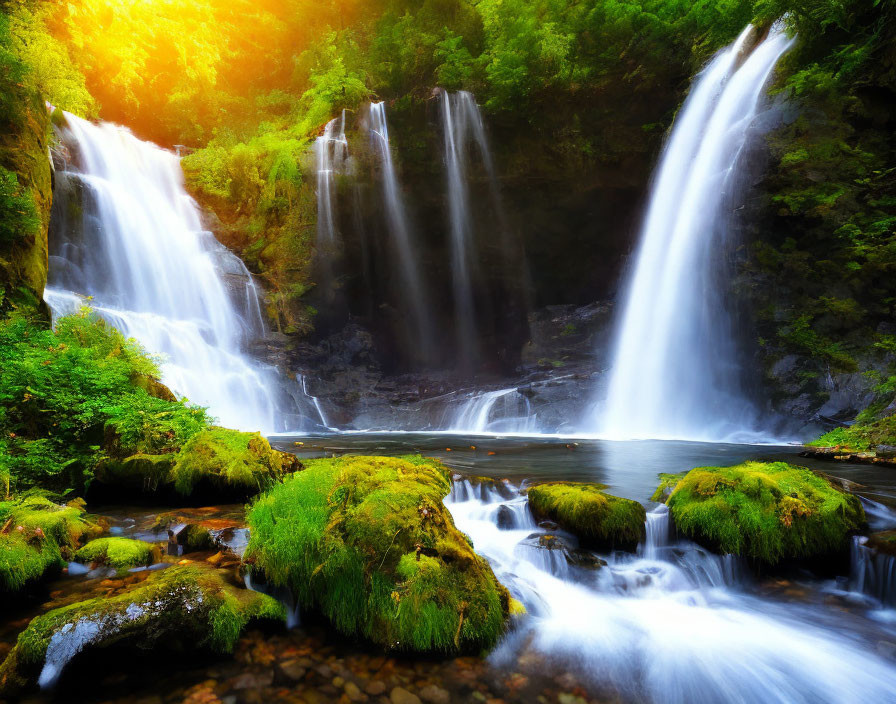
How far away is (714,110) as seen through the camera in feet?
47.5

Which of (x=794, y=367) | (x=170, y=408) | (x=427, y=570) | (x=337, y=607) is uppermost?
(x=794, y=367)

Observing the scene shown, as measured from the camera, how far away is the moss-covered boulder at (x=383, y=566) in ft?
8.57

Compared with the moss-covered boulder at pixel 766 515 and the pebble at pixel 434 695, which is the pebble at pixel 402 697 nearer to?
the pebble at pixel 434 695

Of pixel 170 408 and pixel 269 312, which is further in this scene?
pixel 269 312

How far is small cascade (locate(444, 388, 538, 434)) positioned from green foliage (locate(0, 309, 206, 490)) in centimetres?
1015

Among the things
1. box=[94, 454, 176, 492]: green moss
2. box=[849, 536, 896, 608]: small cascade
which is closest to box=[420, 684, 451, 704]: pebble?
box=[849, 536, 896, 608]: small cascade

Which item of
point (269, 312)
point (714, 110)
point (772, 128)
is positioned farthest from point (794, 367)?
point (269, 312)

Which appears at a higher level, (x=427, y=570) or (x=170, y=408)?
(x=170, y=408)

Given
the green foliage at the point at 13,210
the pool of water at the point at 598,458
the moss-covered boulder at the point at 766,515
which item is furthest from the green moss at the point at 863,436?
the green foliage at the point at 13,210

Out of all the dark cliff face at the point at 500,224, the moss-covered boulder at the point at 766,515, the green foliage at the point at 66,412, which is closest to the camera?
the moss-covered boulder at the point at 766,515

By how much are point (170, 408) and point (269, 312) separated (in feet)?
39.8

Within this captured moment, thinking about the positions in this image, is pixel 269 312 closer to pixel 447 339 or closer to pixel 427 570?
pixel 447 339

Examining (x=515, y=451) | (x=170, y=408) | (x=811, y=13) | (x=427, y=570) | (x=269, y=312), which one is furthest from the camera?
(x=269, y=312)

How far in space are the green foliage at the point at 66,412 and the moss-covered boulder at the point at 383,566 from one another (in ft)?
10.5
